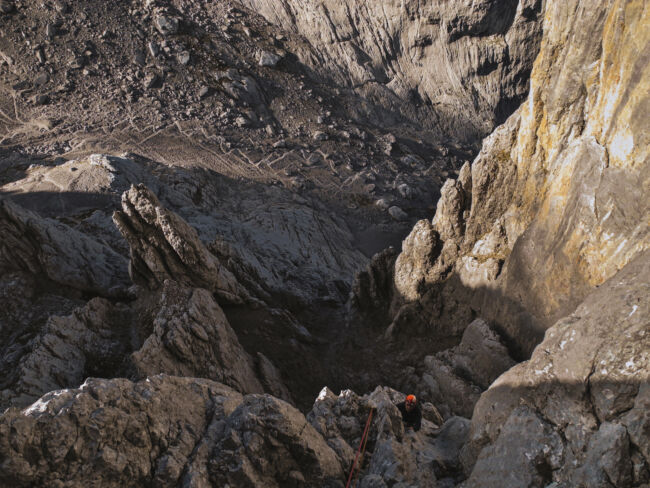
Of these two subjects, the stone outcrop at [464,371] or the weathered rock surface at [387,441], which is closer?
the weathered rock surface at [387,441]

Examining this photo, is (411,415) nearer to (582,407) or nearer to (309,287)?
(582,407)

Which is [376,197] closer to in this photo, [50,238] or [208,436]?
[50,238]

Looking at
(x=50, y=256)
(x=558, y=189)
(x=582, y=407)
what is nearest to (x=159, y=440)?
(x=582, y=407)

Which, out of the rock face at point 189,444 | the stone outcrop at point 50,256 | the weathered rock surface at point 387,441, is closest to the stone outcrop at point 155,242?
the stone outcrop at point 50,256

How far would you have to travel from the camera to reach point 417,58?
45938 millimetres

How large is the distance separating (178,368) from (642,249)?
37.6ft

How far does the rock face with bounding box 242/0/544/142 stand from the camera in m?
42.8

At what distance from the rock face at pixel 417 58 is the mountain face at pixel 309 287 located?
13191 mm

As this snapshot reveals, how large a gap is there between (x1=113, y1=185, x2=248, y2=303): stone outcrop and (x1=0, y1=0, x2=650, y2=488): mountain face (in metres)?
0.09

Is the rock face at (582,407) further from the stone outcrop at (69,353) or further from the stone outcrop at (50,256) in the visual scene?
the stone outcrop at (50,256)

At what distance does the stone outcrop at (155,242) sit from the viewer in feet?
48.8

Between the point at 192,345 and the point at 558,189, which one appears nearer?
the point at 558,189

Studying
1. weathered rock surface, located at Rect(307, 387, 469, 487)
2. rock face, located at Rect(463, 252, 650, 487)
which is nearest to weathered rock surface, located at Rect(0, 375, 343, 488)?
weathered rock surface, located at Rect(307, 387, 469, 487)

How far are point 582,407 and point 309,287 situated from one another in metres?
16.4
